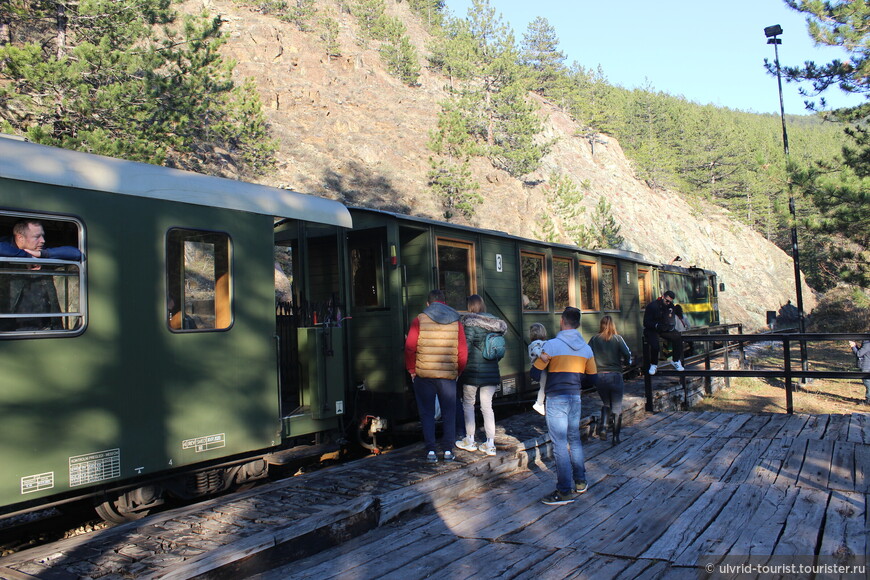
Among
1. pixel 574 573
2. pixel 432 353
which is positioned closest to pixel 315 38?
pixel 432 353

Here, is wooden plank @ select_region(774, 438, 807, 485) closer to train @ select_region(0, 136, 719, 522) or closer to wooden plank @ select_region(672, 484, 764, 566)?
wooden plank @ select_region(672, 484, 764, 566)

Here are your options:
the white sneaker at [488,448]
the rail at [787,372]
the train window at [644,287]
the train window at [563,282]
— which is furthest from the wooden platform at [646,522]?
the train window at [644,287]

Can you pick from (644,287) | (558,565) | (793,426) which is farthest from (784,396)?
(558,565)

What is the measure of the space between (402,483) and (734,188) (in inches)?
2431

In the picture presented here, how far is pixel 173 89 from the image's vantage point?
1415 centimetres

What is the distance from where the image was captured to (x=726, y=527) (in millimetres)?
4859

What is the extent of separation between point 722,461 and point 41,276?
6716 millimetres

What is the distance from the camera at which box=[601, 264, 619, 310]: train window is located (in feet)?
44.8

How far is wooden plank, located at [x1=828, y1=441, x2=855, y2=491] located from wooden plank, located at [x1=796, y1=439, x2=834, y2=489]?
0.04 m

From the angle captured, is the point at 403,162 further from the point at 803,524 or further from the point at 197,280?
the point at 803,524

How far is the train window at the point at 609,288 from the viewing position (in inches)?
538

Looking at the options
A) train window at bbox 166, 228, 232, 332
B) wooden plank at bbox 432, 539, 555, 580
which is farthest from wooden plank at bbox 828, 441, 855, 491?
train window at bbox 166, 228, 232, 332

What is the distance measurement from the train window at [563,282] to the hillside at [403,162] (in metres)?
17.1

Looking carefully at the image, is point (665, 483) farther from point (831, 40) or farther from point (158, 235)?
point (831, 40)
